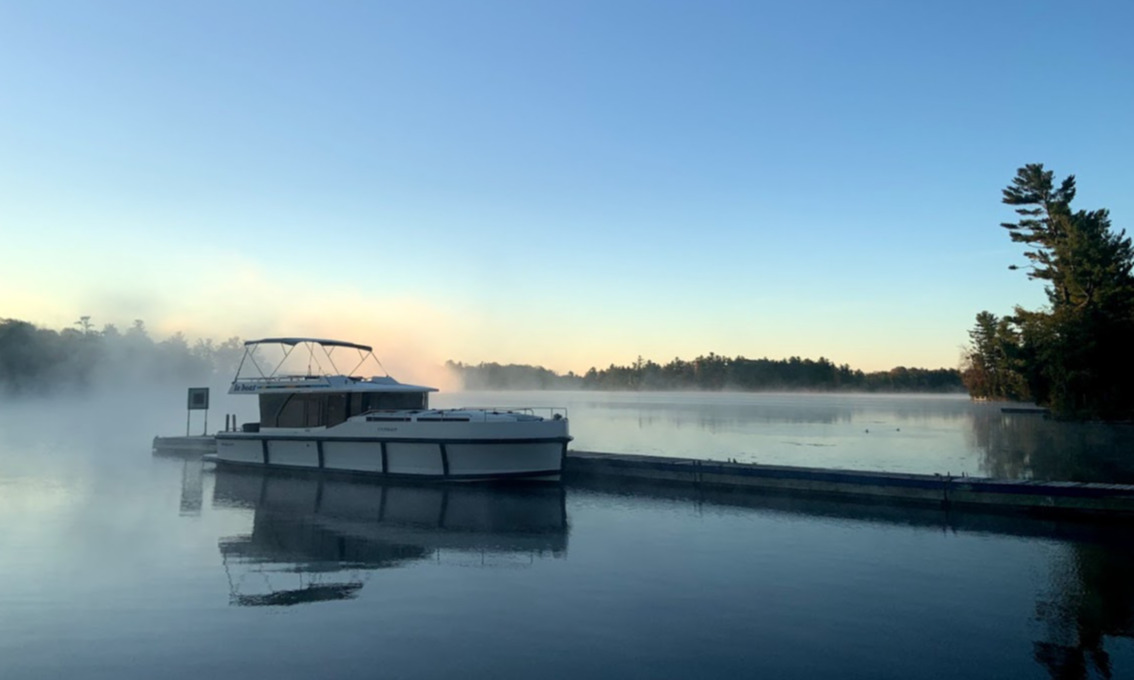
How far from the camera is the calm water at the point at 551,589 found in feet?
30.0

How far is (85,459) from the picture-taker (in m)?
34.9

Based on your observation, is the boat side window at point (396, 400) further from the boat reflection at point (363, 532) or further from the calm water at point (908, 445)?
the calm water at point (908, 445)

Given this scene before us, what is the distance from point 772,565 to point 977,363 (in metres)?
105

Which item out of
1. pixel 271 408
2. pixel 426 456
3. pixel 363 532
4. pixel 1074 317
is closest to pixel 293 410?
pixel 271 408

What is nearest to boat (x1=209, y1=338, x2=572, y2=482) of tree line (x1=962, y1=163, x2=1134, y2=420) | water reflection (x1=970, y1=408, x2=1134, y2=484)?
water reflection (x1=970, y1=408, x2=1134, y2=484)

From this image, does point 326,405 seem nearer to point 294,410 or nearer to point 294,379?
point 294,410

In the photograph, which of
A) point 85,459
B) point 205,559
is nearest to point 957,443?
point 205,559

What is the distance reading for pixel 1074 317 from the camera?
52312mm

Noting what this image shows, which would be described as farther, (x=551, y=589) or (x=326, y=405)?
(x=326, y=405)

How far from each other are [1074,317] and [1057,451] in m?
21.1

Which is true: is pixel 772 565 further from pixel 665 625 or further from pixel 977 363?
pixel 977 363

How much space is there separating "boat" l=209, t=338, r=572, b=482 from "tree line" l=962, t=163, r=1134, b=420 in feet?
149

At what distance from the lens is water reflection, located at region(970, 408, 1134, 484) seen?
2741cm

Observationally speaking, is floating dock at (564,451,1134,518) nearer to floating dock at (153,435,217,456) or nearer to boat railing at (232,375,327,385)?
boat railing at (232,375,327,385)
